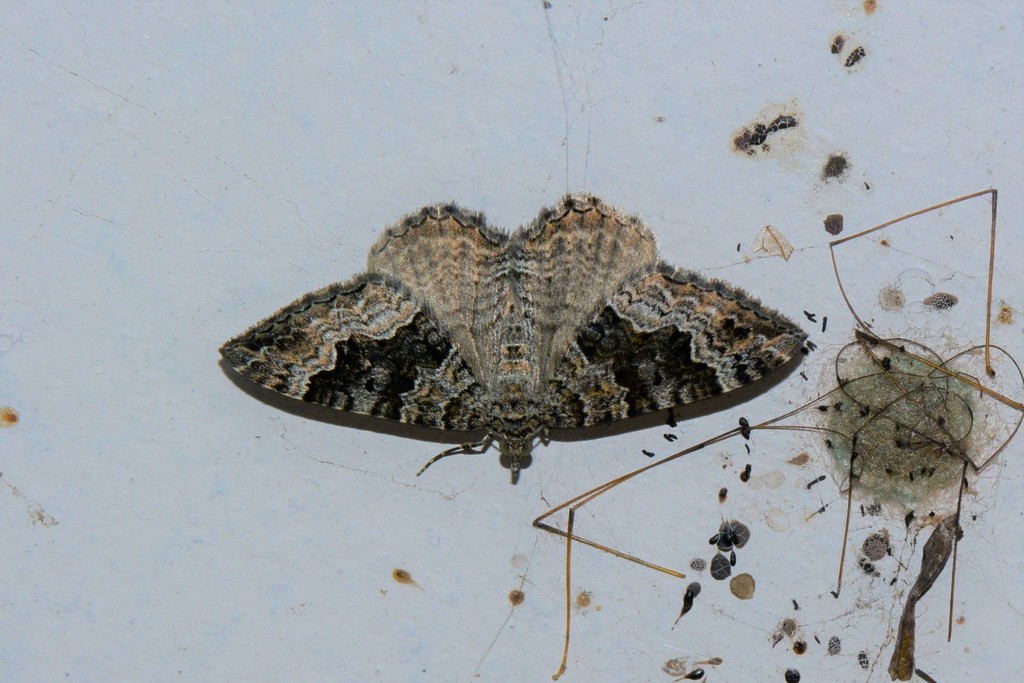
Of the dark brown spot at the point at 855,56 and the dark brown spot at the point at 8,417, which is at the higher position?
the dark brown spot at the point at 855,56

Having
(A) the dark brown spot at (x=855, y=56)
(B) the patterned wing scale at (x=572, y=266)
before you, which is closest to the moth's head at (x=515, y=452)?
(B) the patterned wing scale at (x=572, y=266)

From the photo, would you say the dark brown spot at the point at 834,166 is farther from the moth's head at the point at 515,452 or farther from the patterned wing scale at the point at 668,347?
the moth's head at the point at 515,452

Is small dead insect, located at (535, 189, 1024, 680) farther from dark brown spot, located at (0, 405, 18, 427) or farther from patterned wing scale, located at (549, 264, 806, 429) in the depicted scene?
dark brown spot, located at (0, 405, 18, 427)

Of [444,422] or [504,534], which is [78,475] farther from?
[504,534]

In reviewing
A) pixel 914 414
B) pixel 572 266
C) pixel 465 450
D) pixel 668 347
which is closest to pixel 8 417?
pixel 465 450

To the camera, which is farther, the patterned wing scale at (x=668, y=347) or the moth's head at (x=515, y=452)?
the moth's head at (x=515, y=452)

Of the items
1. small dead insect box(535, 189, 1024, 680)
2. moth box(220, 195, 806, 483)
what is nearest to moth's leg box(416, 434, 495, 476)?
moth box(220, 195, 806, 483)

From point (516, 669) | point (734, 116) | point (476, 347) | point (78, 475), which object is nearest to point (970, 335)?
point (734, 116)
